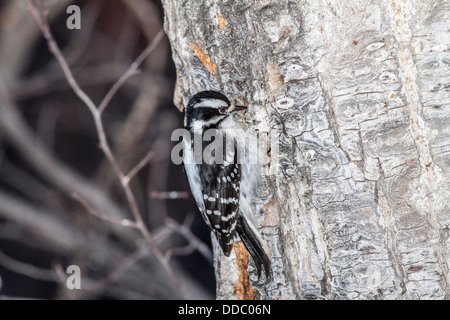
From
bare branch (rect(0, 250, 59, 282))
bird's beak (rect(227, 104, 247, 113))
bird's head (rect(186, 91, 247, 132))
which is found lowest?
bare branch (rect(0, 250, 59, 282))

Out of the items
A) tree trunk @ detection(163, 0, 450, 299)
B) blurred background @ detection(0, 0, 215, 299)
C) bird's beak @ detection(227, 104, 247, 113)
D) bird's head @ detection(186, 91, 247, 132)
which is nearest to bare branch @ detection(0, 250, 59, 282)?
blurred background @ detection(0, 0, 215, 299)

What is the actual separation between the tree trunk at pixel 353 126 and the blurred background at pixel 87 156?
2.03 m

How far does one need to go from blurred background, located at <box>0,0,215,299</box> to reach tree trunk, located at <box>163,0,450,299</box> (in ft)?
6.65

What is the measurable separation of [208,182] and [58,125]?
2.46 m

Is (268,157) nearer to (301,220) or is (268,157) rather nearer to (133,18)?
(301,220)

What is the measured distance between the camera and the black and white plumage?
204 cm

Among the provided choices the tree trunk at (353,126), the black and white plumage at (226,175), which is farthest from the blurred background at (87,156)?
the tree trunk at (353,126)

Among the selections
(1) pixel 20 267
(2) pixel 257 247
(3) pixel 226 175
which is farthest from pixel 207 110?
(1) pixel 20 267

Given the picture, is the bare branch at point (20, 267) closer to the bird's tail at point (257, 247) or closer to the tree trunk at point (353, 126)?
the bird's tail at point (257, 247)

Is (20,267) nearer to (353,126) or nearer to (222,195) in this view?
(222,195)

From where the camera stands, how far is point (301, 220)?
6.11 feet

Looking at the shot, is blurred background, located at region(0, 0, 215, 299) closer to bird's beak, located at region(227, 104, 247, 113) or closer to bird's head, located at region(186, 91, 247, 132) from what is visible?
bird's head, located at region(186, 91, 247, 132)

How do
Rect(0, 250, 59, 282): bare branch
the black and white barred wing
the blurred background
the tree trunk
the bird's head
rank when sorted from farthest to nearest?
the blurred background < Rect(0, 250, 59, 282): bare branch < the black and white barred wing < the bird's head < the tree trunk
